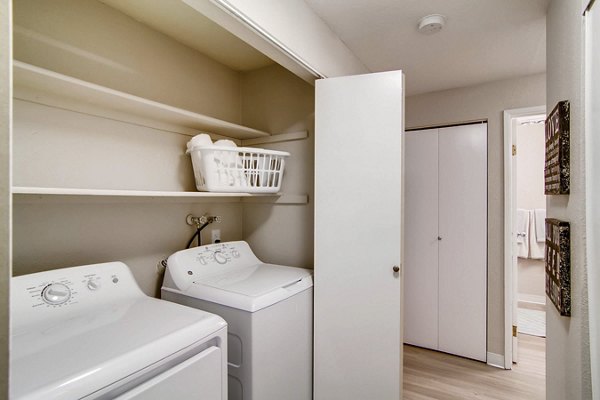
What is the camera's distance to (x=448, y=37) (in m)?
1.85

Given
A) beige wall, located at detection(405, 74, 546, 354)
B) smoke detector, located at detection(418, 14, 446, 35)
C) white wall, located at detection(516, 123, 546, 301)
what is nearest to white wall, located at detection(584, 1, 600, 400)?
smoke detector, located at detection(418, 14, 446, 35)

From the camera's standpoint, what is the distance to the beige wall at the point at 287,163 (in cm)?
219

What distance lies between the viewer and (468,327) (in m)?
2.64

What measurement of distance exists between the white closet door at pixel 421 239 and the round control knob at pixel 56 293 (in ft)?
8.51

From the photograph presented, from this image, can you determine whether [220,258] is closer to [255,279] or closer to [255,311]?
[255,279]

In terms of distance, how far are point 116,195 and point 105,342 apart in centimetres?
62

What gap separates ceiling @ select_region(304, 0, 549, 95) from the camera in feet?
5.15

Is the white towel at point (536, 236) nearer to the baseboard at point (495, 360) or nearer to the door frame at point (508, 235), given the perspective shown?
the door frame at point (508, 235)

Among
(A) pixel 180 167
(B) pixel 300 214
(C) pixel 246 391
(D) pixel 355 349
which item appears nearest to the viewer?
(C) pixel 246 391

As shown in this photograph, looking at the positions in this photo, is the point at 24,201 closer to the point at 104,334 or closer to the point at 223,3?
the point at 104,334

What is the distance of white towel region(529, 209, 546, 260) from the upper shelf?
392 centimetres

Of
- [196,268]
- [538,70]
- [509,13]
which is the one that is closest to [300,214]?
[196,268]

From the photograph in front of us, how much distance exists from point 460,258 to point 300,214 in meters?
1.54

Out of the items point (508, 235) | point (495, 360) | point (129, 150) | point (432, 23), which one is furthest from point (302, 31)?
point (495, 360)
